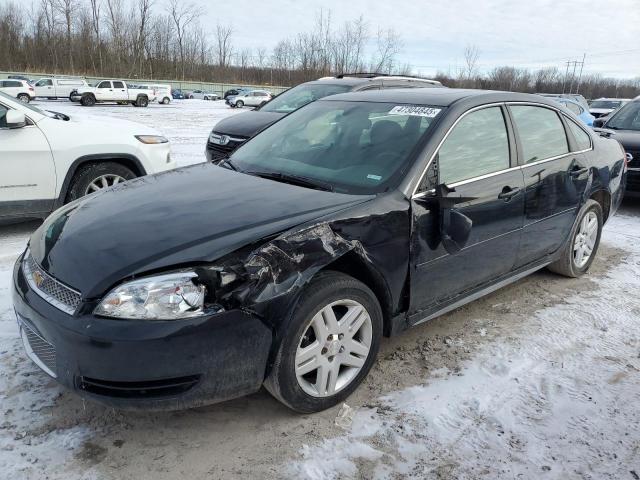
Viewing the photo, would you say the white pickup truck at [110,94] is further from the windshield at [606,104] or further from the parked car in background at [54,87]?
the windshield at [606,104]

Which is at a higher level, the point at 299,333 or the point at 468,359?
the point at 299,333

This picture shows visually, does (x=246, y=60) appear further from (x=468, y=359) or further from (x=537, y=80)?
(x=468, y=359)

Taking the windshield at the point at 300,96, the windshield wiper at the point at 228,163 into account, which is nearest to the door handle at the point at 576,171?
the windshield wiper at the point at 228,163

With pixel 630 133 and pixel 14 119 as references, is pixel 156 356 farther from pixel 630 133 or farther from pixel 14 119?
pixel 630 133

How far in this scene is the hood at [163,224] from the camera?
232cm

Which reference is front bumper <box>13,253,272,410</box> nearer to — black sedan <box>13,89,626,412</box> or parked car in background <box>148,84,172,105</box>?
black sedan <box>13,89,626,412</box>

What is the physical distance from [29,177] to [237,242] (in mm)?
3675

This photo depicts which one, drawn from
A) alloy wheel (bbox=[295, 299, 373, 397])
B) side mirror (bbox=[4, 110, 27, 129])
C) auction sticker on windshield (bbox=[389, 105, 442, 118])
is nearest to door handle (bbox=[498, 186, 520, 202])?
auction sticker on windshield (bbox=[389, 105, 442, 118])

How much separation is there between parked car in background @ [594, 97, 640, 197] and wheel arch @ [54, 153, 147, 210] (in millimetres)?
5544

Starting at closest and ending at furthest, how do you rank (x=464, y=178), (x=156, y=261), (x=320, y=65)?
(x=156, y=261) → (x=464, y=178) → (x=320, y=65)

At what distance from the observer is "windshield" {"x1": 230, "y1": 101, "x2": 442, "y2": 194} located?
3.10m

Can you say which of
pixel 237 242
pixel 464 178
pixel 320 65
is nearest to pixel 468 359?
pixel 464 178

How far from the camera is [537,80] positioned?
85.7 metres

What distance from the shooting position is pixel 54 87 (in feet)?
127
